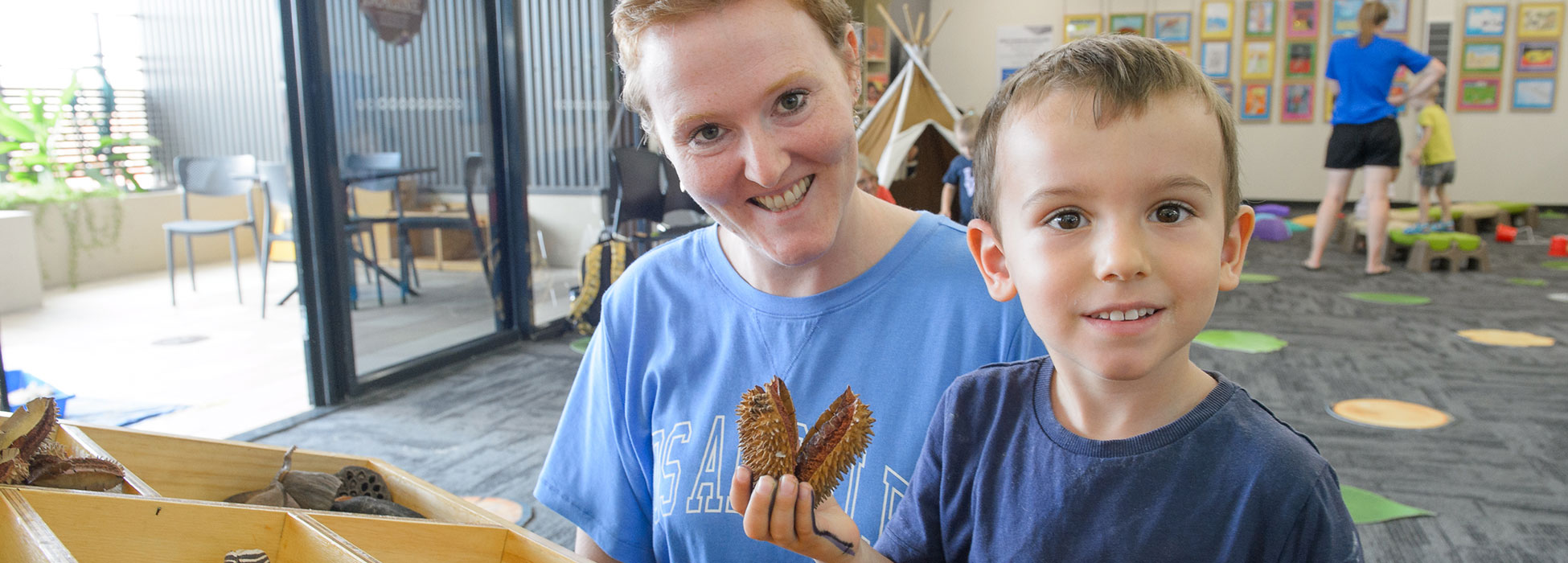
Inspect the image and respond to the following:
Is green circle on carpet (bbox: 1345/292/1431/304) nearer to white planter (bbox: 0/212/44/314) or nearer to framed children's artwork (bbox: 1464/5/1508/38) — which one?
framed children's artwork (bbox: 1464/5/1508/38)

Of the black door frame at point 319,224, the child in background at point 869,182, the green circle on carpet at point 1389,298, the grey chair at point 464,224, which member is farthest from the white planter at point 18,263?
the green circle on carpet at point 1389,298

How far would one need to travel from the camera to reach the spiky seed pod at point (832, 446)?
0.78 metres

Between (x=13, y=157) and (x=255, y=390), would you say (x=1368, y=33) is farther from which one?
(x=13, y=157)

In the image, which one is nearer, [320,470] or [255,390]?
[320,470]

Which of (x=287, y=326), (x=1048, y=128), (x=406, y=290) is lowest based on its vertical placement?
(x=287, y=326)

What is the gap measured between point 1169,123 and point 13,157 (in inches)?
350

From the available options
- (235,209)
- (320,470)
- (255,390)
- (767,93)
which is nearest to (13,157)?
(235,209)

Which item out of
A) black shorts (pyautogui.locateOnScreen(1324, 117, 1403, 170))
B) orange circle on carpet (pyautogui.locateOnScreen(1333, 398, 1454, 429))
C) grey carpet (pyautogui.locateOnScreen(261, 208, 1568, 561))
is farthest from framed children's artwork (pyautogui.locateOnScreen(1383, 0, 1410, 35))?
orange circle on carpet (pyautogui.locateOnScreen(1333, 398, 1454, 429))

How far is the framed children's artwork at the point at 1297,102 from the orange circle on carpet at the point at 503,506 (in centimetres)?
1086

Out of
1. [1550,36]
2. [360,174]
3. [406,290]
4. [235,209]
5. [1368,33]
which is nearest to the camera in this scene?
[360,174]

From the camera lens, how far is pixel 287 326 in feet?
18.2

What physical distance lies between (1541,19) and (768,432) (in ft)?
41.8

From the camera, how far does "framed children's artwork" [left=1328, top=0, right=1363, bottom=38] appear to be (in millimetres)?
10656

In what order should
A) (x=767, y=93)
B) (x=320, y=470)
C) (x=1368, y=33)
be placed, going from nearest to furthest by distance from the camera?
(x=767, y=93) → (x=320, y=470) → (x=1368, y=33)
